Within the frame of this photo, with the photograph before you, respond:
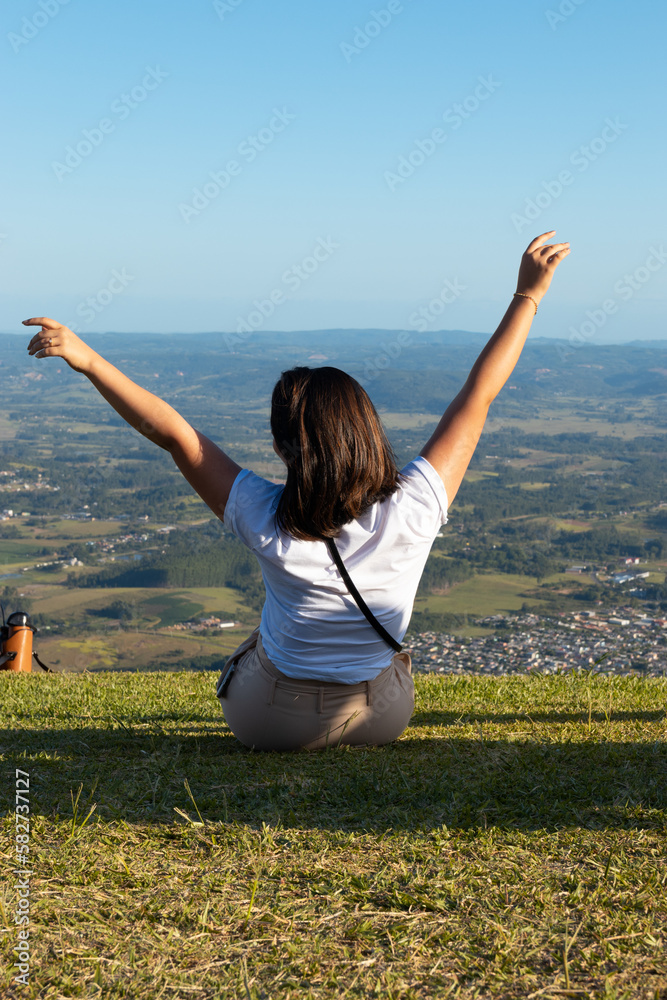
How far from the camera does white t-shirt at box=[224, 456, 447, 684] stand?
2.88 m

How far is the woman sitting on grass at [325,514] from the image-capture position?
2803 mm

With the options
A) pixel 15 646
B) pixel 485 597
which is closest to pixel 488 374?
pixel 15 646

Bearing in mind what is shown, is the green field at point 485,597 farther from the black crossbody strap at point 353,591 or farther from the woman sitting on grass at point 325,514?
the black crossbody strap at point 353,591

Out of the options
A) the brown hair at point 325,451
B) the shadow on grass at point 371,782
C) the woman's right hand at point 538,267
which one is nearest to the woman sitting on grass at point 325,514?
the brown hair at point 325,451

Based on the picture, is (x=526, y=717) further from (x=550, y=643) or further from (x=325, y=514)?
(x=550, y=643)

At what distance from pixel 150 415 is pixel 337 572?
879 millimetres

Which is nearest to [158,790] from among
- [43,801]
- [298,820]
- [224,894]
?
[43,801]

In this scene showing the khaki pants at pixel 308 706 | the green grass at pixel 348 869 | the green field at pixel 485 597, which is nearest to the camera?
the green grass at pixel 348 869

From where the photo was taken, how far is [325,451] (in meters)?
2.78

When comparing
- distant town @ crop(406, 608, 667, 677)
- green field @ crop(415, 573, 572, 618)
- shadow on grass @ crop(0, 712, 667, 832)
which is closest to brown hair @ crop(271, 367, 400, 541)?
shadow on grass @ crop(0, 712, 667, 832)

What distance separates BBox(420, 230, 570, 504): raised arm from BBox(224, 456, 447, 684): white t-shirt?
10 cm

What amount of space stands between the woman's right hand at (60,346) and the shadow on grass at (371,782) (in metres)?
1.59

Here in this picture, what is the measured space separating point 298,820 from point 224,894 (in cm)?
51

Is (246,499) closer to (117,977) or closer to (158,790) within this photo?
(158,790)
